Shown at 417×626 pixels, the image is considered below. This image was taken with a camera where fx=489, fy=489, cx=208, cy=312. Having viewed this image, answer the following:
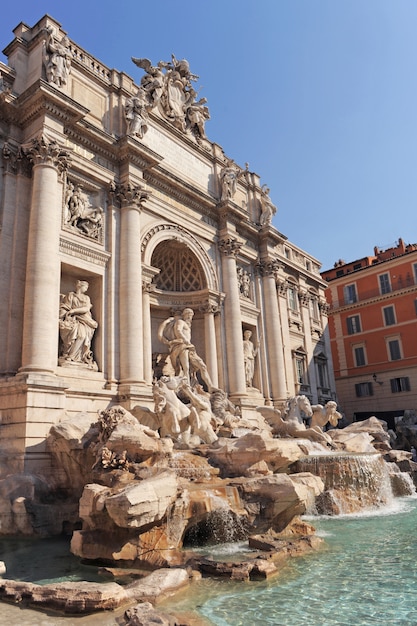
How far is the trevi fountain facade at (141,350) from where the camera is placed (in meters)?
7.72

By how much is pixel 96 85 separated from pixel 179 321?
8568 mm

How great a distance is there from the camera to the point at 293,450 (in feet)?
38.2

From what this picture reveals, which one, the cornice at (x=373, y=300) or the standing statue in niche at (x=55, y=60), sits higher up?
the standing statue in niche at (x=55, y=60)

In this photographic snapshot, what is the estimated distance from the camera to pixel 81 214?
1493 cm

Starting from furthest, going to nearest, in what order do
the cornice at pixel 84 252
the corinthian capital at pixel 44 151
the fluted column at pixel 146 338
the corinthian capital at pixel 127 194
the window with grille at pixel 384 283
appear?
1. the window with grille at pixel 384 283
2. the corinthian capital at pixel 127 194
3. the fluted column at pixel 146 338
4. the cornice at pixel 84 252
5. the corinthian capital at pixel 44 151

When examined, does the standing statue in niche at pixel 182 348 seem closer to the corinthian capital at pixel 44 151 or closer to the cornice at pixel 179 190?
the cornice at pixel 179 190

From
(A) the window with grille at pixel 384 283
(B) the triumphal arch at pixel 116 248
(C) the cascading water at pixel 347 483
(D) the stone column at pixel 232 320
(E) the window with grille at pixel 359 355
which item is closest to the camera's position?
(C) the cascading water at pixel 347 483

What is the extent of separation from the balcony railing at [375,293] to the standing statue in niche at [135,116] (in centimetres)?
2079

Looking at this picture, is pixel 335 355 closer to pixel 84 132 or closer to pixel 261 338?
pixel 261 338

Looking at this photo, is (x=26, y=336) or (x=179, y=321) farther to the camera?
(x=179, y=321)

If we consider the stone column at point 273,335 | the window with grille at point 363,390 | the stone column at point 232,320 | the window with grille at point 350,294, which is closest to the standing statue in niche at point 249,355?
the stone column at point 273,335

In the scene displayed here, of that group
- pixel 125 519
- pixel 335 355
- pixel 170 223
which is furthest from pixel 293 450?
pixel 335 355

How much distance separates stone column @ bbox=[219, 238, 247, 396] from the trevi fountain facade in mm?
69

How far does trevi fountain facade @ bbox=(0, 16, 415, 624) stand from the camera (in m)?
7.72
